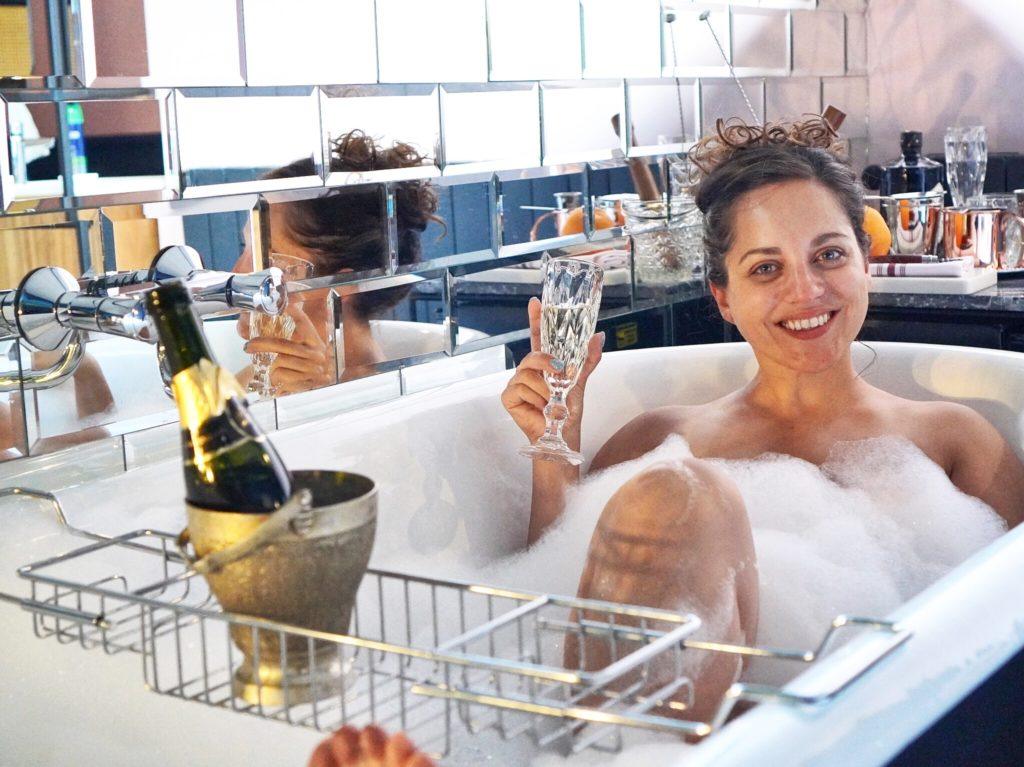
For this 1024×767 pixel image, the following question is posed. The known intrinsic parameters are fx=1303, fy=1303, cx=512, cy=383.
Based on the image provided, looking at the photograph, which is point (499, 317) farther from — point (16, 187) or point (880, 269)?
point (16, 187)

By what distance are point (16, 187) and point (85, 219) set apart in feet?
0.38

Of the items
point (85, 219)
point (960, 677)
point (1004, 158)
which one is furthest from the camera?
point (1004, 158)

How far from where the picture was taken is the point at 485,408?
6.83 ft

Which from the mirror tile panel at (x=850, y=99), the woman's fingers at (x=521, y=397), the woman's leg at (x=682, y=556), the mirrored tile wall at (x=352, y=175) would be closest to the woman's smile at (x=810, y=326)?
the woman's fingers at (x=521, y=397)

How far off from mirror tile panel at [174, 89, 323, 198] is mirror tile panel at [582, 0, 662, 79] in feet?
3.05

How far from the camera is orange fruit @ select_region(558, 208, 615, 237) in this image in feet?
9.46

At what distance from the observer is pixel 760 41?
369 centimetres

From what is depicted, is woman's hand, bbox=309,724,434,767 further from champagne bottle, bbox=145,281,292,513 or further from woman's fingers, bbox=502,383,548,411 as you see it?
woman's fingers, bbox=502,383,548,411

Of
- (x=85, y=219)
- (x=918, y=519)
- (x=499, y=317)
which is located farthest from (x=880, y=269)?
(x=85, y=219)

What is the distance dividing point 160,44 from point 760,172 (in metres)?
0.93

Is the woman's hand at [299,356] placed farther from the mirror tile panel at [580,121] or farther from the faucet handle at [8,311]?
the mirror tile panel at [580,121]

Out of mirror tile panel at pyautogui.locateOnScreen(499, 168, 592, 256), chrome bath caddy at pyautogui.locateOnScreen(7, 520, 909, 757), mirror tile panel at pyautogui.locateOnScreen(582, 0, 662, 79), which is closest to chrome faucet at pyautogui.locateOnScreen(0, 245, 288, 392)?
chrome bath caddy at pyautogui.locateOnScreen(7, 520, 909, 757)

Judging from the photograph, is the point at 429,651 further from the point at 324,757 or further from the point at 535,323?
the point at 535,323

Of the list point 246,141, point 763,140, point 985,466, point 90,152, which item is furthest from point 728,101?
point 90,152
